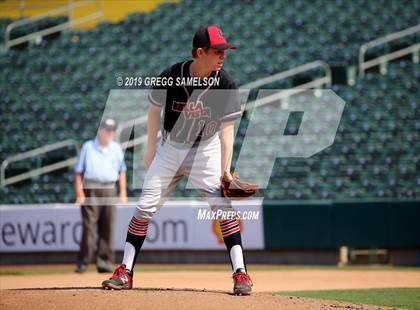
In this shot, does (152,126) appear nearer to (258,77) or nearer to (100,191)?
(100,191)

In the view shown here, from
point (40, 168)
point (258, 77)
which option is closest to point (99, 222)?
point (40, 168)

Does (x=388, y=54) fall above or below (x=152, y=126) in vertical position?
above

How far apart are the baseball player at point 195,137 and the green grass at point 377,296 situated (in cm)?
164

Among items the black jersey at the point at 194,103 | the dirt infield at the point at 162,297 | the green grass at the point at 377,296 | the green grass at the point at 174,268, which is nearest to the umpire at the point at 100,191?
the green grass at the point at 174,268

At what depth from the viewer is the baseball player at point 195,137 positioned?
634 centimetres

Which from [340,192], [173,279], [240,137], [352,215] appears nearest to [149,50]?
[240,137]

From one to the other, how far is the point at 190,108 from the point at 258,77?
11.8m

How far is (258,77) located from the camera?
18.1 metres

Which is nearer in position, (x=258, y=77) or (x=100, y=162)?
(x=100, y=162)

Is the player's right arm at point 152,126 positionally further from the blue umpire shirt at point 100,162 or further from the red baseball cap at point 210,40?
the blue umpire shirt at point 100,162

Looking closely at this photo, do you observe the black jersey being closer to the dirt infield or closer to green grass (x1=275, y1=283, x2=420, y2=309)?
the dirt infield

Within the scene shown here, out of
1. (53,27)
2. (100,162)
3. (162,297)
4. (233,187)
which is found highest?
(53,27)

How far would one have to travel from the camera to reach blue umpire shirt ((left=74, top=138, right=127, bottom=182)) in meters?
10.7

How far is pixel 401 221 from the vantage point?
499 inches
